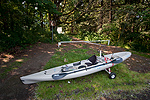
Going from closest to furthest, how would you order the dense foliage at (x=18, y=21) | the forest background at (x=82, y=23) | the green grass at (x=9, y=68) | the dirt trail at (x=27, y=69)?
the dirt trail at (x=27, y=69)
the green grass at (x=9, y=68)
the dense foliage at (x=18, y=21)
the forest background at (x=82, y=23)

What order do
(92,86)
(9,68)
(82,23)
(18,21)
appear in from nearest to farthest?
(92,86), (9,68), (18,21), (82,23)

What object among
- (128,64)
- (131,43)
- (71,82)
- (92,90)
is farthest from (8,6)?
(131,43)

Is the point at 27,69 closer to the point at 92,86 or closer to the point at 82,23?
the point at 92,86

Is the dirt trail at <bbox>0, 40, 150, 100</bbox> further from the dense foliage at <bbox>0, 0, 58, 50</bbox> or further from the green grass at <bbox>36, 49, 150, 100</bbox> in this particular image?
the dense foliage at <bbox>0, 0, 58, 50</bbox>

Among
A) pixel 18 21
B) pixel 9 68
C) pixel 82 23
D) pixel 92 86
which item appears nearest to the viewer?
pixel 92 86

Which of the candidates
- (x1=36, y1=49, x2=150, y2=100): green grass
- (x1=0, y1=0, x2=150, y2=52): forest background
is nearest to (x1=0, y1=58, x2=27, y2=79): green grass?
(x1=36, y1=49, x2=150, y2=100): green grass

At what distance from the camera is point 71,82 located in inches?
189

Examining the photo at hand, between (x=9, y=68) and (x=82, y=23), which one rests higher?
(x=82, y=23)

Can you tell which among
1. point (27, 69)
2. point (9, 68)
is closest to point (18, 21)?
point (9, 68)

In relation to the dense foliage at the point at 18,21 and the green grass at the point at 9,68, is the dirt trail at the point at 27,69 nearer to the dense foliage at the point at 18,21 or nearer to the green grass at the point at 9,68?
the green grass at the point at 9,68

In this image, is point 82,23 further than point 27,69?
Yes

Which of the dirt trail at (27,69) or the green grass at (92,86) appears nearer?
the dirt trail at (27,69)

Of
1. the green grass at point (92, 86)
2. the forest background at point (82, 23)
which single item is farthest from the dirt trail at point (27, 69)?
the forest background at point (82, 23)

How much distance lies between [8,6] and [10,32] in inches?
93.9
